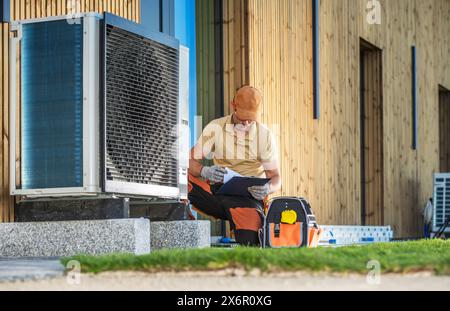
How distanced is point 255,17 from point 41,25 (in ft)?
13.5

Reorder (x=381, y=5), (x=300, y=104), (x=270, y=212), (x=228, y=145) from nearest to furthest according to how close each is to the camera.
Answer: (x=270, y=212) < (x=228, y=145) < (x=300, y=104) < (x=381, y=5)

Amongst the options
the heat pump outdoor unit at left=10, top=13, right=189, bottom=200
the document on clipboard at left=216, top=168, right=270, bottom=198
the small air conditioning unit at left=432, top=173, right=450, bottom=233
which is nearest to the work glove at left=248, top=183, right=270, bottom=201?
the document on clipboard at left=216, top=168, right=270, bottom=198

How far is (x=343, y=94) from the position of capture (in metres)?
13.1

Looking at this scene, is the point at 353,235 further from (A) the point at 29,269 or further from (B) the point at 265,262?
(B) the point at 265,262

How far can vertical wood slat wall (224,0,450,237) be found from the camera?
1086 centimetres

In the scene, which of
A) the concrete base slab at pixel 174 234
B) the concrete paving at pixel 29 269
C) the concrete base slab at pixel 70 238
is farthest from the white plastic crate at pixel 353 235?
the concrete paving at pixel 29 269

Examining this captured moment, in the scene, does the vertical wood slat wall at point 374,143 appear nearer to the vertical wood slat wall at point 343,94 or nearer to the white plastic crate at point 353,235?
the vertical wood slat wall at point 343,94

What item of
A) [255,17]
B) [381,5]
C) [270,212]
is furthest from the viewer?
[381,5]

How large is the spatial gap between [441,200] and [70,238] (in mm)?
10299

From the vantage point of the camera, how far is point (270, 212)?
Result: 7.94 m

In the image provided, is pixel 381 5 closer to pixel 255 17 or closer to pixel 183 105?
pixel 255 17

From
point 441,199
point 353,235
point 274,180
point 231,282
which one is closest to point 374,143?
point 441,199
